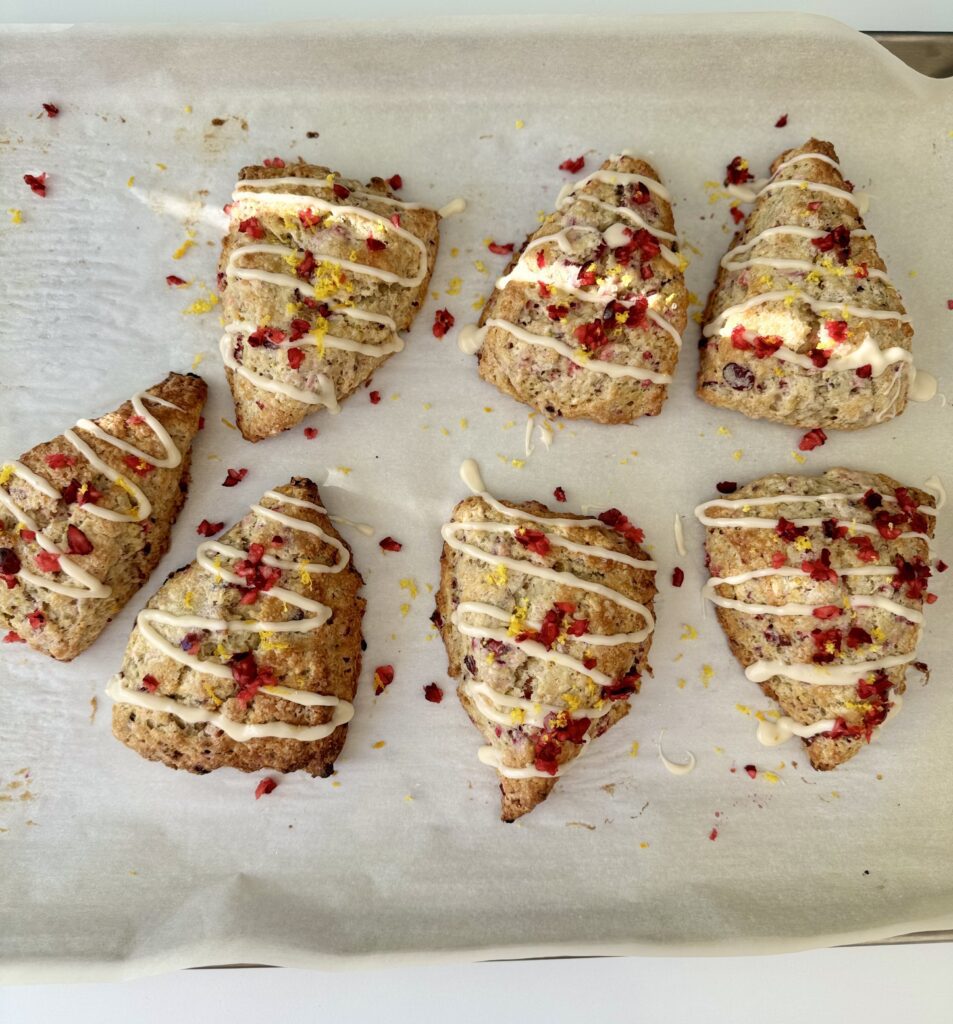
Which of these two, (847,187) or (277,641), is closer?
(277,641)

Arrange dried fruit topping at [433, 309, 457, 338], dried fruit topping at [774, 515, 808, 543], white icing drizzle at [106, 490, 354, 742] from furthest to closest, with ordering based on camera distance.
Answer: dried fruit topping at [433, 309, 457, 338], dried fruit topping at [774, 515, 808, 543], white icing drizzle at [106, 490, 354, 742]

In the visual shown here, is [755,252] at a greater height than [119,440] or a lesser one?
greater

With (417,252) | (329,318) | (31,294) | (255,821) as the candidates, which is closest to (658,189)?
(417,252)

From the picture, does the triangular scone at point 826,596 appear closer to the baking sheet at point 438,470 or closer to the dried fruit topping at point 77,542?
the baking sheet at point 438,470

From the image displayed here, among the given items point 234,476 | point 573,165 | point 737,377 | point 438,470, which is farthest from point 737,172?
point 234,476

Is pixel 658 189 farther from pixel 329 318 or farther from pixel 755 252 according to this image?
pixel 329 318

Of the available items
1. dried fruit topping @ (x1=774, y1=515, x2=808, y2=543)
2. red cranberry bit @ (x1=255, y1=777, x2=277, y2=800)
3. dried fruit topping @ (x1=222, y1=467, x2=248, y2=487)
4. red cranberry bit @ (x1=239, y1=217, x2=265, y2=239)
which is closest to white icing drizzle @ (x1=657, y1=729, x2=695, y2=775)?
dried fruit topping @ (x1=774, y1=515, x2=808, y2=543)

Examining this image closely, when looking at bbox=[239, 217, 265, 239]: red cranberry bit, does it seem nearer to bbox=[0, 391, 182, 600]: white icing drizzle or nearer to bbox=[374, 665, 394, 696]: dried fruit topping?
bbox=[0, 391, 182, 600]: white icing drizzle
